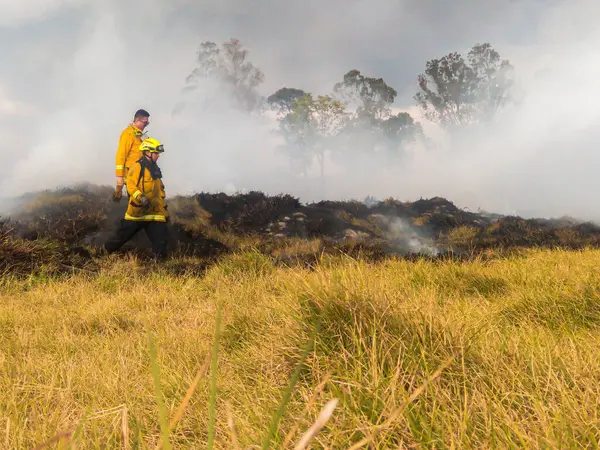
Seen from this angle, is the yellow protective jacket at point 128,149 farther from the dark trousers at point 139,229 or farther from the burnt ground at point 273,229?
the burnt ground at point 273,229

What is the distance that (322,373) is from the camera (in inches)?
77.2

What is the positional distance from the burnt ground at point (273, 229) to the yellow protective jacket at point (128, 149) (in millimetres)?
1860

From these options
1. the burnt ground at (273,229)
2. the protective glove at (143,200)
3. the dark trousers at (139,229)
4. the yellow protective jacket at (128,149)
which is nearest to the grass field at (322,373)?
the protective glove at (143,200)

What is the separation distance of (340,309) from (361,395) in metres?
0.63

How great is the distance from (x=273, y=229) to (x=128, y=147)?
6465 millimetres

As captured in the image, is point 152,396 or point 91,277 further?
point 91,277

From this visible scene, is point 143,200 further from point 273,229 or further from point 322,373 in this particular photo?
point 273,229

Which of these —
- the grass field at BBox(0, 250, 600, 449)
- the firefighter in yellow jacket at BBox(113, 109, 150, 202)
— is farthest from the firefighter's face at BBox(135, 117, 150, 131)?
the grass field at BBox(0, 250, 600, 449)

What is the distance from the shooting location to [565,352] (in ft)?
6.71

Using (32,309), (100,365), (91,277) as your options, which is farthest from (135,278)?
(100,365)

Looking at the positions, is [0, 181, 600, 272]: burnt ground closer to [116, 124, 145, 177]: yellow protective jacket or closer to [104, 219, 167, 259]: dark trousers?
[104, 219, 167, 259]: dark trousers

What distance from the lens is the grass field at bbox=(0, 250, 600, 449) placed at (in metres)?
1.41

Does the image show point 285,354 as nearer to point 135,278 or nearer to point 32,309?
point 32,309

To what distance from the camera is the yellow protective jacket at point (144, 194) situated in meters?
7.43
